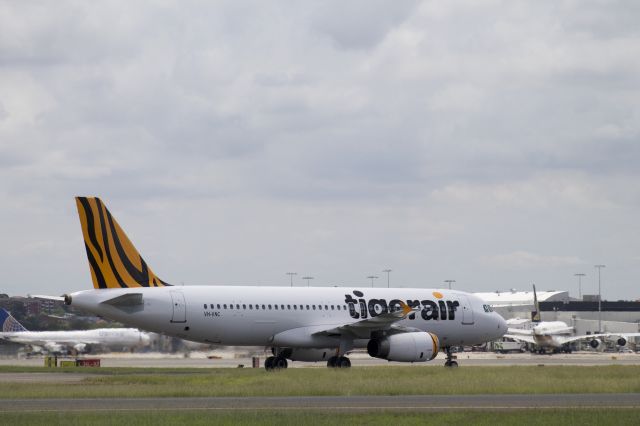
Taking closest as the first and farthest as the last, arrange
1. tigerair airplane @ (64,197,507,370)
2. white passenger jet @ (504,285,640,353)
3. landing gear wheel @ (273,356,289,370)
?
tigerair airplane @ (64,197,507,370)
landing gear wheel @ (273,356,289,370)
white passenger jet @ (504,285,640,353)

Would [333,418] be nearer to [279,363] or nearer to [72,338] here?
[279,363]

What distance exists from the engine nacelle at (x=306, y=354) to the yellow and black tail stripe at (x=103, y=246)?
28.6ft

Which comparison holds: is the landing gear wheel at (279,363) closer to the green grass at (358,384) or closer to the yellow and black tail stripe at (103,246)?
the green grass at (358,384)

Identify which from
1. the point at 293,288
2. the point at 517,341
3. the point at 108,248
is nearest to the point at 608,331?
the point at 517,341

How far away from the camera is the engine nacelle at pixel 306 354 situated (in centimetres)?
5119

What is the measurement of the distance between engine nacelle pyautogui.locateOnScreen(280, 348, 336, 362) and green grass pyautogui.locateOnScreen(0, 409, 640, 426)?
25.8 meters

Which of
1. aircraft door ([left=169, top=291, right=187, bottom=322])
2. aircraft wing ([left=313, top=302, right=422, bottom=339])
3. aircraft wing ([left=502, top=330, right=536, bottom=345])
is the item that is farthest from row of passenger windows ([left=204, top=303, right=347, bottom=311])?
aircraft wing ([left=502, top=330, right=536, bottom=345])

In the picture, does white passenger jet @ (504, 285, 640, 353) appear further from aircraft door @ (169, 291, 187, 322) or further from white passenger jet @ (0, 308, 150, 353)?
aircraft door @ (169, 291, 187, 322)

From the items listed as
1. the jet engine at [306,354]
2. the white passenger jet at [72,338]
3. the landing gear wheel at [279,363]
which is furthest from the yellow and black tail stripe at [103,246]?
the white passenger jet at [72,338]

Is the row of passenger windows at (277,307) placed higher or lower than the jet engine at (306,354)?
higher

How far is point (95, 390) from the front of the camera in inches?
1323

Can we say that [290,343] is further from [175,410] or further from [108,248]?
[175,410]

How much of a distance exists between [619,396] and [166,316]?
21.6 metres

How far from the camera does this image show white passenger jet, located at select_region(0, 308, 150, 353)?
85875 mm
